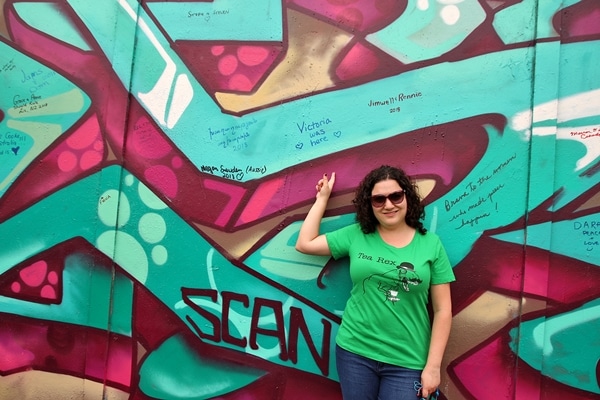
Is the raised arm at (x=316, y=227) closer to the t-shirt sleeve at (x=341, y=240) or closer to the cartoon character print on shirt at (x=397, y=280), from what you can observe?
the t-shirt sleeve at (x=341, y=240)

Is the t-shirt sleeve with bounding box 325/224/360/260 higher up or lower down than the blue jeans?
higher up

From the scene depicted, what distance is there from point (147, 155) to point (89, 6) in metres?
1.07

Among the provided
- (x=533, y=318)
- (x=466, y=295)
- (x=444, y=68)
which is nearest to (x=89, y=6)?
(x=444, y=68)

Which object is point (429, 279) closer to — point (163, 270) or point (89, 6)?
point (163, 270)

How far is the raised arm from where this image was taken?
270cm

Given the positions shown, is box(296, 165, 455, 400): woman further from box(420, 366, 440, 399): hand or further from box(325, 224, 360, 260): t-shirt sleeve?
box(325, 224, 360, 260): t-shirt sleeve

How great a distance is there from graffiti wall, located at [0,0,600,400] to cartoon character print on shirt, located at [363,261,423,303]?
1.73ft

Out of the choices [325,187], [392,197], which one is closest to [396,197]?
[392,197]

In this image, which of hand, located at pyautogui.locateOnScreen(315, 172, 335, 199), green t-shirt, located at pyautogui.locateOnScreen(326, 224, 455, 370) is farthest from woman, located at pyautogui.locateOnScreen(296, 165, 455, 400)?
hand, located at pyautogui.locateOnScreen(315, 172, 335, 199)

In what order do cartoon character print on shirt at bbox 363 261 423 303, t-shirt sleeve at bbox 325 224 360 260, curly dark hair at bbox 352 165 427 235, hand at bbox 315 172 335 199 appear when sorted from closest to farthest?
cartoon character print on shirt at bbox 363 261 423 303 < curly dark hair at bbox 352 165 427 235 < t-shirt sleeve at bbox 325 224 360 260 < hand at bbox 315 172 335 199

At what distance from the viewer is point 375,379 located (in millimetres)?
2449

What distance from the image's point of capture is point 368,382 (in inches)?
96.0

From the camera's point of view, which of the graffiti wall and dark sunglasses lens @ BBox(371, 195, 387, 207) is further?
the graffiti wall

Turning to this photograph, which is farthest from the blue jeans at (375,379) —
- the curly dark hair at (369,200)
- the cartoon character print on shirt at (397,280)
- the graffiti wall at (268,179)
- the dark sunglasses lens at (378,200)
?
the dark sunglasses lens at (378,200)
